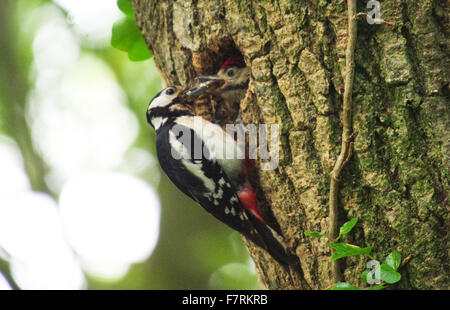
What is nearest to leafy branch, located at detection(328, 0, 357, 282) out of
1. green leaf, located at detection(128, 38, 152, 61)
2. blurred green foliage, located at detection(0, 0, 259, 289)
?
green leaf, located at detection(128, 38, 152, 61)

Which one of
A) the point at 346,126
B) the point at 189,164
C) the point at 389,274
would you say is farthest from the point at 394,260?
the point at 189,164

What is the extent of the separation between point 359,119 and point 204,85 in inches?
47.4

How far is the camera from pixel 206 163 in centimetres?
298

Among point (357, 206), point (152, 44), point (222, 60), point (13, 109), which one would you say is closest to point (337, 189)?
point (357, 206)

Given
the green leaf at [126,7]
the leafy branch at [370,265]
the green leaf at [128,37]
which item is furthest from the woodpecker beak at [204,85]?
the leafy branch at [370,265]

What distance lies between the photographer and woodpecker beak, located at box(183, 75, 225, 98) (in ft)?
9.75

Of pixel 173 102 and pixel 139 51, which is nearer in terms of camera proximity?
pixel 173 102

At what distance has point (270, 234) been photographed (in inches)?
97.3

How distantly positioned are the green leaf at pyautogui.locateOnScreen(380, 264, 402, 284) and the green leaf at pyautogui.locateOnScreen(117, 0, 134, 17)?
2.34 m

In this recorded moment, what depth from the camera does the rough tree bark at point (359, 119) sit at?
1.95 metres

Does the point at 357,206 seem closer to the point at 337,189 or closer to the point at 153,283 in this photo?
the point at 337,189
